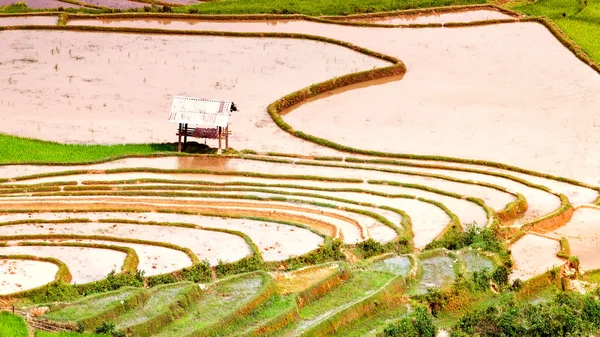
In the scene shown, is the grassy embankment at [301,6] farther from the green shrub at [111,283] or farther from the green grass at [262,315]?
the green grass at [262,315]

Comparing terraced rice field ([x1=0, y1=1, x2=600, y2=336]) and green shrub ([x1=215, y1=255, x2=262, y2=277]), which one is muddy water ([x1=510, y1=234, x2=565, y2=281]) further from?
green shrub ([x1=215, y1=255, x2=262, y2=277])

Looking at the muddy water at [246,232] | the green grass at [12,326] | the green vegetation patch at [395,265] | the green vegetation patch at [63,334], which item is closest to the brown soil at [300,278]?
the green vegetation patch at [395,265]

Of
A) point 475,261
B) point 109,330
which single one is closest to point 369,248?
point 475,261

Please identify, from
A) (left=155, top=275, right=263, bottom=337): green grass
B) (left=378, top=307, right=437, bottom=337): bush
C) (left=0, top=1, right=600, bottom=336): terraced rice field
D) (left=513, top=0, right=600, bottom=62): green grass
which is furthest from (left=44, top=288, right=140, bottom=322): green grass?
(left=513, top=0, right=600, bottom=62): green grass

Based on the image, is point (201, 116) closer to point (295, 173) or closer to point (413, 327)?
point (295, 173)

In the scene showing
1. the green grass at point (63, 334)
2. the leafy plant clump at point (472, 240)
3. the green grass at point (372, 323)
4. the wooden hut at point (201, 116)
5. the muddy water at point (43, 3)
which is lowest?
the green grass at point (63, 334)

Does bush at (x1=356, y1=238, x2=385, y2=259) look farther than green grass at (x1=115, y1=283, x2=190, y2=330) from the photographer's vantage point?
Yes

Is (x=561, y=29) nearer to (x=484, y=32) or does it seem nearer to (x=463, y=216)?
(x=484, y=32)
